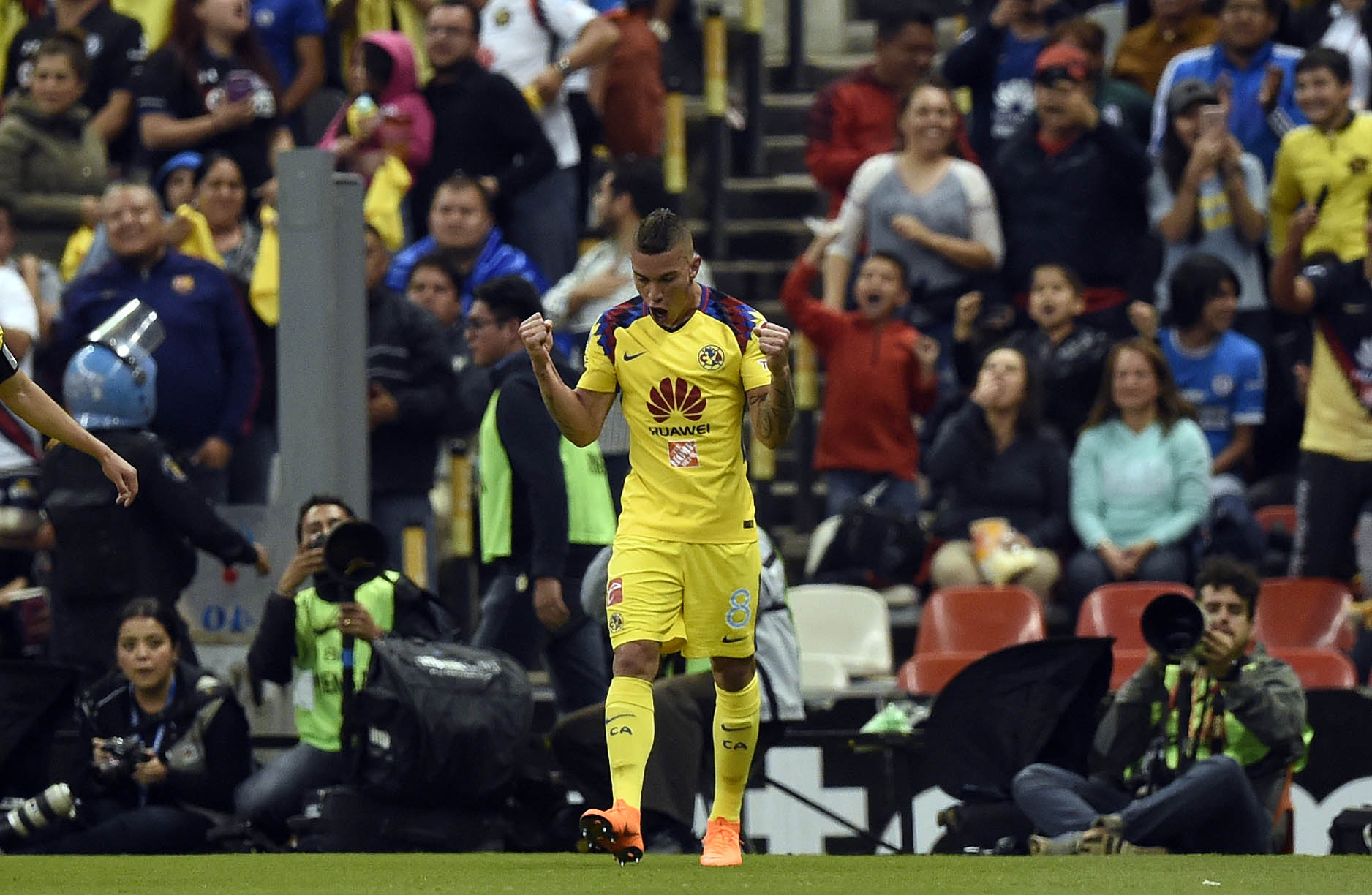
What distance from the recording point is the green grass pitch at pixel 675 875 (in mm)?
6379

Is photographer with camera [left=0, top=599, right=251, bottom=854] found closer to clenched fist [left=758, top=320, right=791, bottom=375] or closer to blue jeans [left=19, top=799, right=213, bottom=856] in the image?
blue jeans [left=19, top=799, right=213, bottom=856]

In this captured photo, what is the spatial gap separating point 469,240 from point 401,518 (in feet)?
5.64

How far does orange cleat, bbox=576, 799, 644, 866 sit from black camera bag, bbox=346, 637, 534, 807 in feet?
5.57

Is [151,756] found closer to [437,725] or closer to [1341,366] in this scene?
[437,725]

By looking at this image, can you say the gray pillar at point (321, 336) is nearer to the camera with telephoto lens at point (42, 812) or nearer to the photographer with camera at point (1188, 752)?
the camera with telephoto lens at point (42, 812)

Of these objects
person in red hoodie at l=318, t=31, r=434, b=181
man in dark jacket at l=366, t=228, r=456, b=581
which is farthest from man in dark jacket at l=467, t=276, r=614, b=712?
person in red hoodie at l=318, t=31, r=434, b=181

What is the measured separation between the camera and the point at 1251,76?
12.6 meters

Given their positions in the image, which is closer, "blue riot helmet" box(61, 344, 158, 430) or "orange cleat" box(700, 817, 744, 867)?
"orange cleat" box(700, 817, 744, 867)

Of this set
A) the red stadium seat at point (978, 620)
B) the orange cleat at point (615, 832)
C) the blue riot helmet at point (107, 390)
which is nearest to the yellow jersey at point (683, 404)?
the orange cleat at point (615, 832)

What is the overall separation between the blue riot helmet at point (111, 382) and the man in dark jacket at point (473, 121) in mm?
2962

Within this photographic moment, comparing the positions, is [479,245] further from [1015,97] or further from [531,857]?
[531,857]

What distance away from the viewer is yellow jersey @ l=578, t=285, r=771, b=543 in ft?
24.5

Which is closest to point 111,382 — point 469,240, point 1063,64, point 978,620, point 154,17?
point 469,240

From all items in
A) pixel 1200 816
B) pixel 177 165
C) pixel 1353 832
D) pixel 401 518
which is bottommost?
pixel 1353 832
